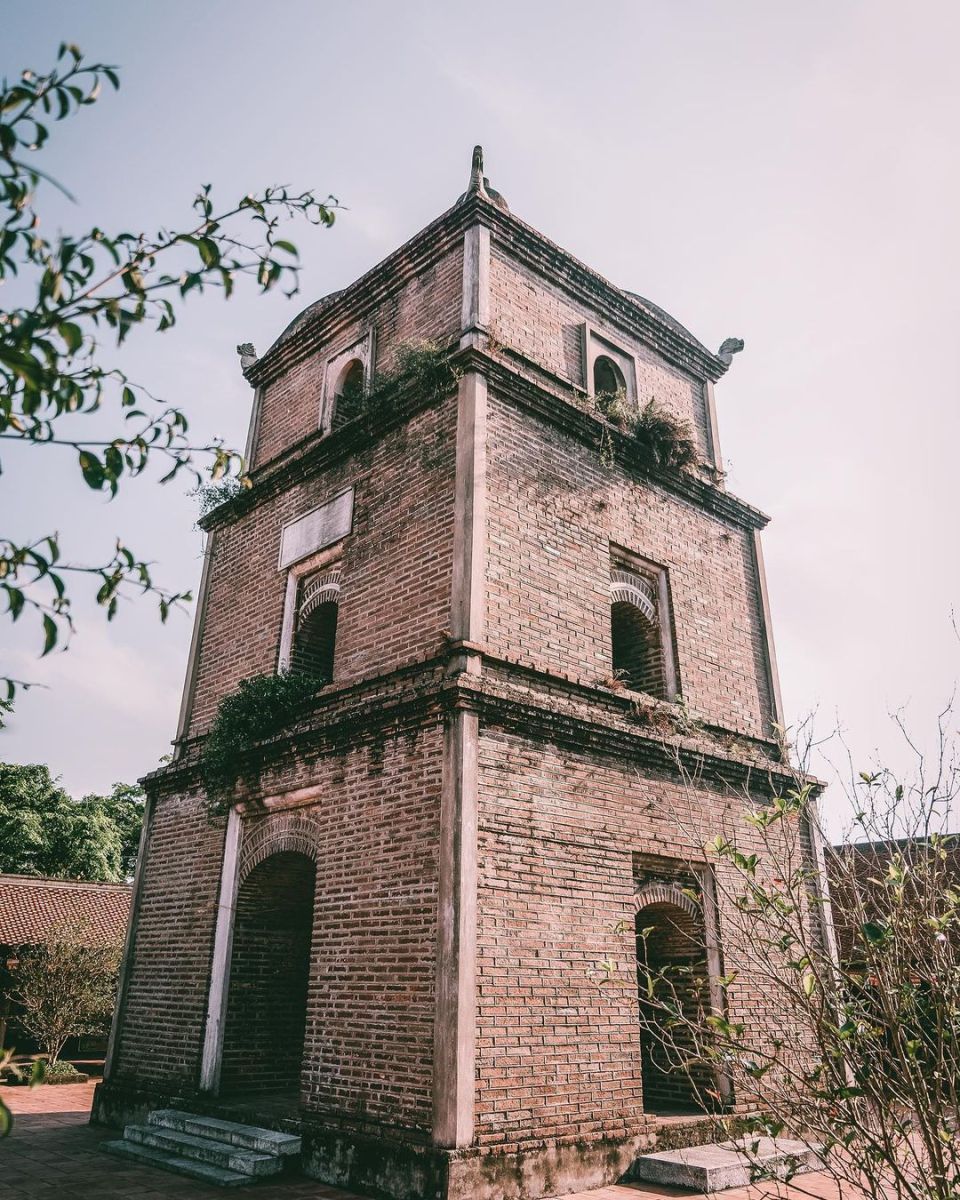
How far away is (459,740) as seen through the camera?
7211 mm

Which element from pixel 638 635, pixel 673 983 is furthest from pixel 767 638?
pixel 673 983

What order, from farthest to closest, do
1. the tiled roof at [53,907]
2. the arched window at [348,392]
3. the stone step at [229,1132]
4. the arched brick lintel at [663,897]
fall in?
the tiled roof at [53,907]
the arched window at [348,392]
the arched brick lintel at [663,897]
the stone step at [229,1132]

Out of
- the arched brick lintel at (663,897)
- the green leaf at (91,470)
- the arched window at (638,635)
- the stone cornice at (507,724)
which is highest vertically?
the arched window at (638,635)

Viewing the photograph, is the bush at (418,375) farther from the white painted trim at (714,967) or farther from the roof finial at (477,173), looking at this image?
the white painted trim at (714,967)

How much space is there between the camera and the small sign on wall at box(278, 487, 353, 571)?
1000cm

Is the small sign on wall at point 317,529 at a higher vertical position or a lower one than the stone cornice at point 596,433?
lower

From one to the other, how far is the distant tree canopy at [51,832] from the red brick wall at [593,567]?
25.7 meters

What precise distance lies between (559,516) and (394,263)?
4.33 metres

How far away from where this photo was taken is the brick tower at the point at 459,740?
6934 millimetres

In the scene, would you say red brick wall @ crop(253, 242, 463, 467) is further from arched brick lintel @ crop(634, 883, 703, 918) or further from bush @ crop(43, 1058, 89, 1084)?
bush @ crop(43, 1058, 89, 1084)

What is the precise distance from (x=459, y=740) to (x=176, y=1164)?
4.54m

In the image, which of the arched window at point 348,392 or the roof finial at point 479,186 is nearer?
the roof finial at point 479,186

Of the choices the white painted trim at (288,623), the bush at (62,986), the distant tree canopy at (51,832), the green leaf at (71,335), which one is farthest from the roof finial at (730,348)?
the distant tree canopy at (51,832)

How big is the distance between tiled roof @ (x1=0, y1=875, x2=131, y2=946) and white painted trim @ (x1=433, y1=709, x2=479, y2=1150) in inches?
647
